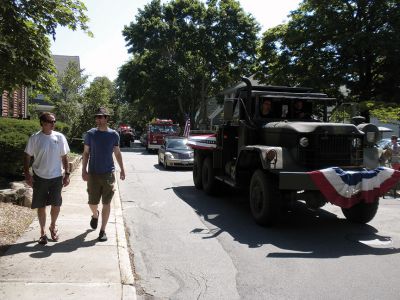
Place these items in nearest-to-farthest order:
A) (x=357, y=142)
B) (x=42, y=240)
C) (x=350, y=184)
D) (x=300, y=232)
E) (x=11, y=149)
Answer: (x=42, y=240), (x=350, y=184), (x=300, y=232), (x=357, y=142), (x=11, y=149)

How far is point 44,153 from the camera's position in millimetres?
6340

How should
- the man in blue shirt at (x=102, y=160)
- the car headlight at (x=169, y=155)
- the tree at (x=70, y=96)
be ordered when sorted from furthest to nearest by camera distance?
the tree at (x=70, y=96) → the car headlight at (x=169, y=155) → the man in blue shirt at (x=102, y=160)

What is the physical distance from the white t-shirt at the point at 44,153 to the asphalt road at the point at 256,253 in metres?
1.58

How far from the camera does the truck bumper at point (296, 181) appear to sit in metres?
7.44

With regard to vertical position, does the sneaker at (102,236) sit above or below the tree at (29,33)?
below

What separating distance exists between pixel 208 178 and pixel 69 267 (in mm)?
6682

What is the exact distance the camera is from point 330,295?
4949 mm

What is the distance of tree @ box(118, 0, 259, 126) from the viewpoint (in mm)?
41219

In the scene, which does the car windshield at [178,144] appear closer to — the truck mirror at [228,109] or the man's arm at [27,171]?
the truck mirror at [228,109]

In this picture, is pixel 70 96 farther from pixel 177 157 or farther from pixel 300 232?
pixel 300 232

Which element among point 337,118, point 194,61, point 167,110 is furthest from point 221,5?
point 337,118

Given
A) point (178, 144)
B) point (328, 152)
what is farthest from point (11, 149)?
point (178, 144)

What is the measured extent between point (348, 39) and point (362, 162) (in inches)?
717

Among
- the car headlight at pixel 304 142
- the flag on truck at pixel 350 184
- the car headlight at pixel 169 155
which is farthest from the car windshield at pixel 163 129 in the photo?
the flag on truck at pixel 350 184
